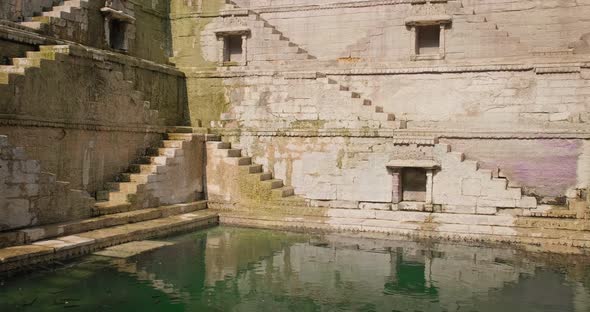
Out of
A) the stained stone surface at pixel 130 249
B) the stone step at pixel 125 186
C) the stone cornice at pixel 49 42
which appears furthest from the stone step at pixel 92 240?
the stone cornice at pixel 49 42

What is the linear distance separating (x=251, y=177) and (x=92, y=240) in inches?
191

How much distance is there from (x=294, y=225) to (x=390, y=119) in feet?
11.9

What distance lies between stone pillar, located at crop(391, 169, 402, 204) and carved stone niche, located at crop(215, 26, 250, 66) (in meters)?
6.58

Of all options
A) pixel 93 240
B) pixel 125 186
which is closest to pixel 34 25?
pixel 125 186

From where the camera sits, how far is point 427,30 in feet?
52.0

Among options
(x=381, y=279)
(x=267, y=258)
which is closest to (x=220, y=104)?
(x=267, y=258)

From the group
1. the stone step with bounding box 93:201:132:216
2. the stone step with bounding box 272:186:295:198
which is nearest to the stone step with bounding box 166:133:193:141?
the stone step with bounding box 272:186:295:198

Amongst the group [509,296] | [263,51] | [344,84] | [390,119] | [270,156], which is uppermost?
[263,51]

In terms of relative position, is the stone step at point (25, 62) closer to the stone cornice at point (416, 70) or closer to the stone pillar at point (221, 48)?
the stone cornice at point (416, 70)

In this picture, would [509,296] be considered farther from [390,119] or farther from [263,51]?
[263,51]

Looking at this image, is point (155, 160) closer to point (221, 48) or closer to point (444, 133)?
point (221, 48)

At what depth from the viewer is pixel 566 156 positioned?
12.2 metres

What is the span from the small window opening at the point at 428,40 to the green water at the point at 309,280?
7319mm

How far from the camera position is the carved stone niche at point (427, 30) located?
14.8m
